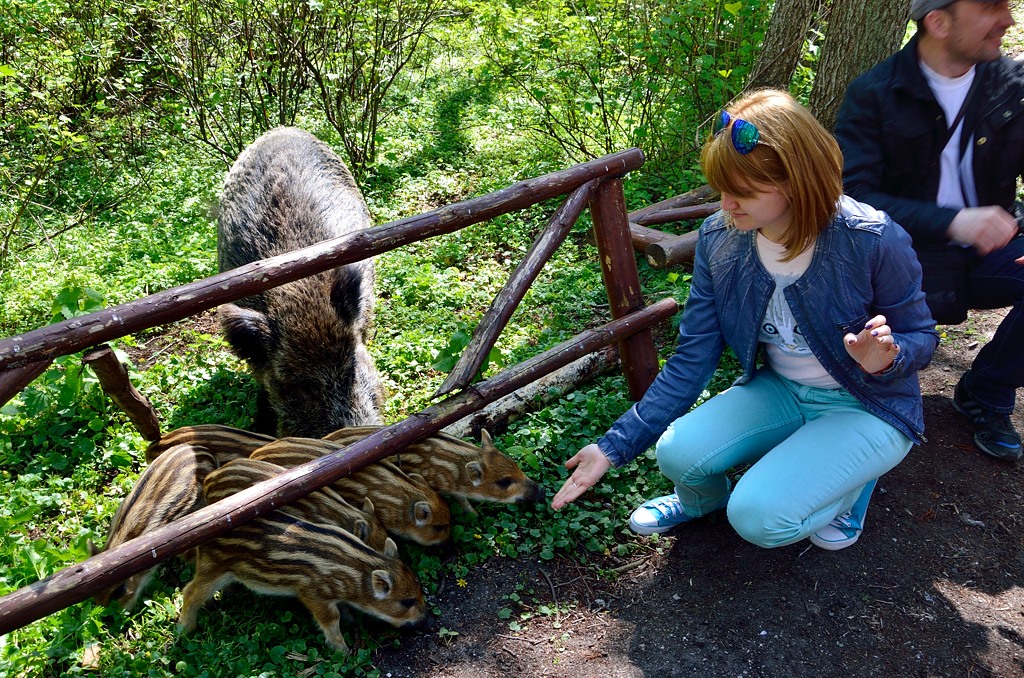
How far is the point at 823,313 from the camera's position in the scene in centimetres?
294

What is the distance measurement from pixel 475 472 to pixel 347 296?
180 cm

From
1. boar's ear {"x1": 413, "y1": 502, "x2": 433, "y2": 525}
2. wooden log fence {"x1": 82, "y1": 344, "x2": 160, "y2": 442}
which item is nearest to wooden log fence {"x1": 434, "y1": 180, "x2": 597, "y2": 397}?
boar's ear {"x1": 413, "y1": 502, "x2": 433, "y2": 525}

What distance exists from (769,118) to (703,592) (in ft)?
6.29

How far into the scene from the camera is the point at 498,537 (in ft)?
12.2

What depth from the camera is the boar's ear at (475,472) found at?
3.78m

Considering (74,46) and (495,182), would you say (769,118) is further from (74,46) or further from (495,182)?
(74,46)

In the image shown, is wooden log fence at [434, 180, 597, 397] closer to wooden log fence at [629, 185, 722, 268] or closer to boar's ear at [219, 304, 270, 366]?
wooden log fence at [629, 185, 722, 268]

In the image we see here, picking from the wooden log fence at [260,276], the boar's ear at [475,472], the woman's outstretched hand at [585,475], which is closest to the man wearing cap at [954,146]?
the wooden log fence at [260,276]

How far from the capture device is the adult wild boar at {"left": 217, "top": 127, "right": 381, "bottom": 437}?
473 centimetres

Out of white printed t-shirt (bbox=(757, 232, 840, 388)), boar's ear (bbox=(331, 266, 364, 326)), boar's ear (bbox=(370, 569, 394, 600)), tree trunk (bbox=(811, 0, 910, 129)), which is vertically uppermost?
tree trunk (bbox=(811, 0, 910, 129))

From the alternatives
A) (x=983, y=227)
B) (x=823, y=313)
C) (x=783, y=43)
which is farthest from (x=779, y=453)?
(x=783, y=43)

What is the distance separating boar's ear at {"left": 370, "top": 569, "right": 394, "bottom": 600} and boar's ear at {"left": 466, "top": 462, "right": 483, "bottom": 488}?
74cm

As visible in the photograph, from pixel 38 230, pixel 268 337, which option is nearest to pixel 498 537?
pixel 268 337

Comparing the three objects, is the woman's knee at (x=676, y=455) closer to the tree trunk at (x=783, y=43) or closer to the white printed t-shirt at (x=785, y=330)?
the white printed t-shirt at (x=785, y=330)
